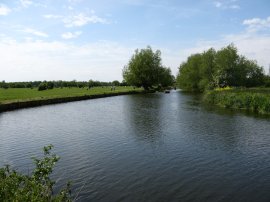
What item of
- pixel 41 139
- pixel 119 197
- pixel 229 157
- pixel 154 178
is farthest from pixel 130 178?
pixel 41 139

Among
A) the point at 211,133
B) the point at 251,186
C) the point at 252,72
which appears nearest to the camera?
the point at 251,186

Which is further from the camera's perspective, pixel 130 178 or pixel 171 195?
pixel 130 178

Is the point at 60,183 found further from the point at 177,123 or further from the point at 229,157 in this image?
the point at 177,123

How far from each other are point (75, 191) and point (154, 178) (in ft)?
16.2

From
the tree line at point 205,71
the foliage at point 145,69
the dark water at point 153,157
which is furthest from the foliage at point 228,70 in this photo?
the dark water at point 153,157

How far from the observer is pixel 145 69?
125m

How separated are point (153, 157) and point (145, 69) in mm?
104327


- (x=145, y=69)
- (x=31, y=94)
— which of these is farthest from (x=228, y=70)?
(x=31, y=94)

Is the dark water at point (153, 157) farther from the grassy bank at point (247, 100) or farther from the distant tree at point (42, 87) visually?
the distant tree at point (42, 87)

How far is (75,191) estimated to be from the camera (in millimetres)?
15820

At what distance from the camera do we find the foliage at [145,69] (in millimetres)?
126312

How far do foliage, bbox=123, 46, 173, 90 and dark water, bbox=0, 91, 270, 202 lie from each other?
8799 centimetres

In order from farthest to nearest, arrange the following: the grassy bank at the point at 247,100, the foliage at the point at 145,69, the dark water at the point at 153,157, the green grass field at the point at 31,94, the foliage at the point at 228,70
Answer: the foliage at the point at 145,69 → the foliage at the point at 228,70 → the green grass field at the point at 31,94 → the grassy bank at the point at 247,100 → the dark water at the point at 153,157

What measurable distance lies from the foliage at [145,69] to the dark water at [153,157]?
289ft
